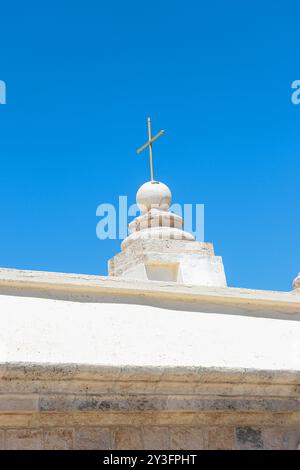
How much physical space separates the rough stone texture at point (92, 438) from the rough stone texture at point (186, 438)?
0.50 m

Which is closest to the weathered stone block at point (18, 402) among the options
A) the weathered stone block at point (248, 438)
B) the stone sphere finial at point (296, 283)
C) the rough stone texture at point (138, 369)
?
the rough stone texture at point (138, 369)

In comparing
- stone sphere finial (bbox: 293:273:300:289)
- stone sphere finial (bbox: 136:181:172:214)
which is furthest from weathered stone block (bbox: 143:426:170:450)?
stone sphere finial (bbox: 293:273:300:289)

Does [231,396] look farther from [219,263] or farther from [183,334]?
[219,263]

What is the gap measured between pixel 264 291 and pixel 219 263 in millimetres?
3126

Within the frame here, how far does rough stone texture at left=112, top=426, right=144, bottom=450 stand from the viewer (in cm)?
502

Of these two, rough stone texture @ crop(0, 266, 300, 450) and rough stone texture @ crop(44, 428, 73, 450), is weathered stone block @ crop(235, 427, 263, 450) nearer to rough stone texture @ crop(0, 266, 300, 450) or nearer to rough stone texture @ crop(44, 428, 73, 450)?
rough stone texture @ crop(0, 266, 300, 450)

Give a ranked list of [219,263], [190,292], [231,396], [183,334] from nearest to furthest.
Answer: [231,396] → [183,334] → [190,292] → [219,263]

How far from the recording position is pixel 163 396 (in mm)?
5078

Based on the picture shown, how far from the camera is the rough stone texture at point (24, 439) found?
477cm

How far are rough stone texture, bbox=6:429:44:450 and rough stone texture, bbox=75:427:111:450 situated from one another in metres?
0.26

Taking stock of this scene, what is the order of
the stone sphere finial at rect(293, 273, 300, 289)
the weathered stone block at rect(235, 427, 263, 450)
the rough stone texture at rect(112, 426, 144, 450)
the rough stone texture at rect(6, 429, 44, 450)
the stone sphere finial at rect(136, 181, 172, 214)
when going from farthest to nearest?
the stone sphere finial at rect(293, 273, 300, 289), the stone sphere finial at rect(136, 181, 172, 214), the weathered stone block at rect(235, 427, 263, 450), the rough stone texture at rect(112, 426, 144, 450), the rough stone texture at rect(6, 429, 44, 450)

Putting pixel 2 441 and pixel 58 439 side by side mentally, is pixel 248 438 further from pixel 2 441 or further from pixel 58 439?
pixel 2 441

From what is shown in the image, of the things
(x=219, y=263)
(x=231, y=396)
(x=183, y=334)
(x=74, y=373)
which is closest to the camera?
(x=74, y=373)
